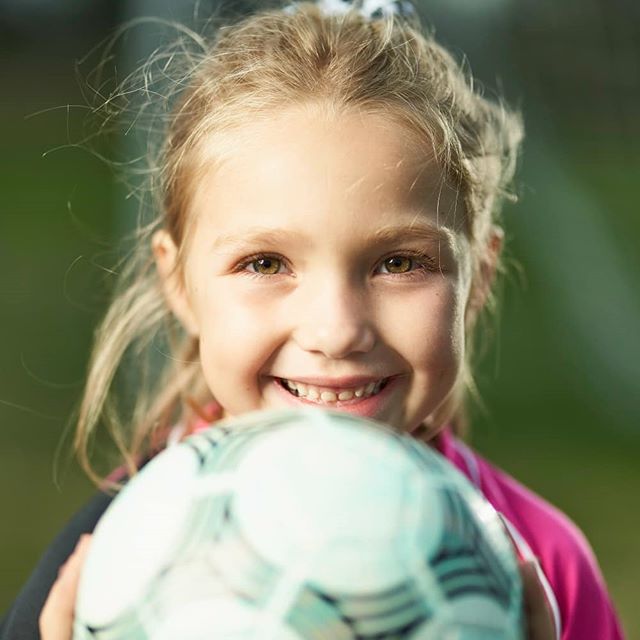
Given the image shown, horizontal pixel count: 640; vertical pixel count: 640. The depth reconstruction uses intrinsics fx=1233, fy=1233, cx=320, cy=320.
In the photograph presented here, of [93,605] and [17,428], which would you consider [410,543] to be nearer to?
[93,605]

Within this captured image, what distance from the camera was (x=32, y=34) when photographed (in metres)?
11.5

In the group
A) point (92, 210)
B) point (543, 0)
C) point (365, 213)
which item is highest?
point (365, 213)

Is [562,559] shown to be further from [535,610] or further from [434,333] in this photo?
[535,610]

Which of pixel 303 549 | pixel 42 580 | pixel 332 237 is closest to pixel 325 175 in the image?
pixel 332 237

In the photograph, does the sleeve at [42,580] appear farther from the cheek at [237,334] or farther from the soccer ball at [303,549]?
the soccer ball at [303,549]

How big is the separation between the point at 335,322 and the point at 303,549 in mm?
476

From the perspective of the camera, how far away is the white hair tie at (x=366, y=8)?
7.27 feet

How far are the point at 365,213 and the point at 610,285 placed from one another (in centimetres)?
436

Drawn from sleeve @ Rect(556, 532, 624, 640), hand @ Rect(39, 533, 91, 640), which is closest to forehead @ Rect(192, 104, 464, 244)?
hand @ Rect(39, 533, 91, 640)

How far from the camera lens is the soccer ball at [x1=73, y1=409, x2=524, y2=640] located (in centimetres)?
124

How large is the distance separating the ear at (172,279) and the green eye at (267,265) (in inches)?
9.5

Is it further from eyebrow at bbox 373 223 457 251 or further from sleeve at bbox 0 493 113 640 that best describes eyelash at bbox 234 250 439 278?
sleeve at bbox 0 493 113 640

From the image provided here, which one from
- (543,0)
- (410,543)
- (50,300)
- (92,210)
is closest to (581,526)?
(410,543)

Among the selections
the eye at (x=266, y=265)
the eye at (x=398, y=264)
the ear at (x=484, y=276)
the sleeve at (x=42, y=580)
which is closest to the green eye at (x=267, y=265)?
the eye at (x=266, y=265)
